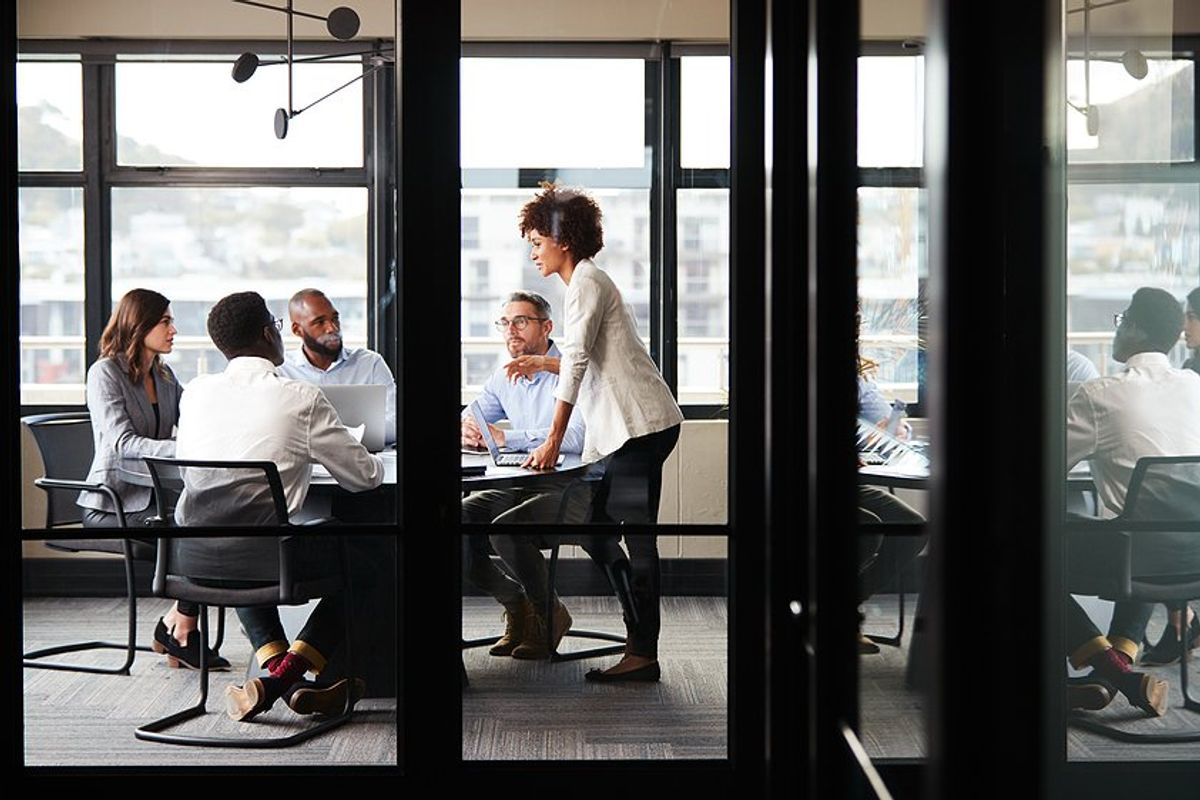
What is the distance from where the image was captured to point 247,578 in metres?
2.56

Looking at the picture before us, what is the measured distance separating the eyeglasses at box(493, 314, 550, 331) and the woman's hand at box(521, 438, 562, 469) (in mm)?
207

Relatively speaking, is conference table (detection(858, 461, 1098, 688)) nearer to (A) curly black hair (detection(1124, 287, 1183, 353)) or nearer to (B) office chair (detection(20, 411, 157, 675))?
(A) curly black hair (detection(1124, 287, 1183, 353))

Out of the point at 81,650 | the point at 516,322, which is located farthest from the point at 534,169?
the point at 81,650

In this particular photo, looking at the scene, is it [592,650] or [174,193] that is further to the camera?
[592,650]

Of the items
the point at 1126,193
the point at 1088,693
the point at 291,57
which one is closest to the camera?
the point at 1126,193

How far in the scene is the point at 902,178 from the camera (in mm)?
1757

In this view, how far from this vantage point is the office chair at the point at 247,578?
100 inches

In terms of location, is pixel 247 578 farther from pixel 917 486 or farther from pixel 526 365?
pixel 917 486

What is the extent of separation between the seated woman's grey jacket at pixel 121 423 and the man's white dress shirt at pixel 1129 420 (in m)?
1.50

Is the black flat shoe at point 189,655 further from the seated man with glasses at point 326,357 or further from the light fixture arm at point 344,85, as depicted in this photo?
the light fixture arm at point 344,85

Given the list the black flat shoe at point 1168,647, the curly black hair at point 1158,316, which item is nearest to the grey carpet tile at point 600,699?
the black flat shoe at point 1168,647

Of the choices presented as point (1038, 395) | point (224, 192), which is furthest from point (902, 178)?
point (224, 192)

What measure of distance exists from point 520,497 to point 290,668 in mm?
511

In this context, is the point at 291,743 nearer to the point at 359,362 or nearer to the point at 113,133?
the point at 359,362
